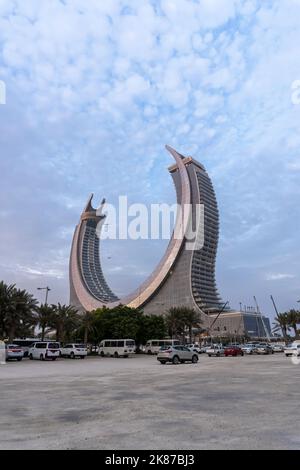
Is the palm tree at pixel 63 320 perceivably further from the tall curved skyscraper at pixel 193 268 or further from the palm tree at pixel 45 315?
the tall curved skyscraper at pixel 193 268

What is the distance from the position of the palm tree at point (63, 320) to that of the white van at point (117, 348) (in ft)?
27.9

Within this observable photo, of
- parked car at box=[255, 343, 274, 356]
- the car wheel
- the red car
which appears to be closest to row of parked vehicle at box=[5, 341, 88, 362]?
the car wheel

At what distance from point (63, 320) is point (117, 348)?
1256cm

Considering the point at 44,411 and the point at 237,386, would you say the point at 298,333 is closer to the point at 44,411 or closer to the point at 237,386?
the point at 237,386

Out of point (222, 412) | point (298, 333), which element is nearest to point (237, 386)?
point (222, 412)

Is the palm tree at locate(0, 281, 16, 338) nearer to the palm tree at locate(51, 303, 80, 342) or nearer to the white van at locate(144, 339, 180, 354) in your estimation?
the palm tree at locate(51, 303, 80, 342)

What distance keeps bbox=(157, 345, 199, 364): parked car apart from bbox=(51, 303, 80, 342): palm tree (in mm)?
29386

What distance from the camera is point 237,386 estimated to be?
1748 cm

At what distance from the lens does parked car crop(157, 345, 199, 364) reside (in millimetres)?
37562

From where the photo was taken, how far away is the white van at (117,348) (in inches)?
2109
